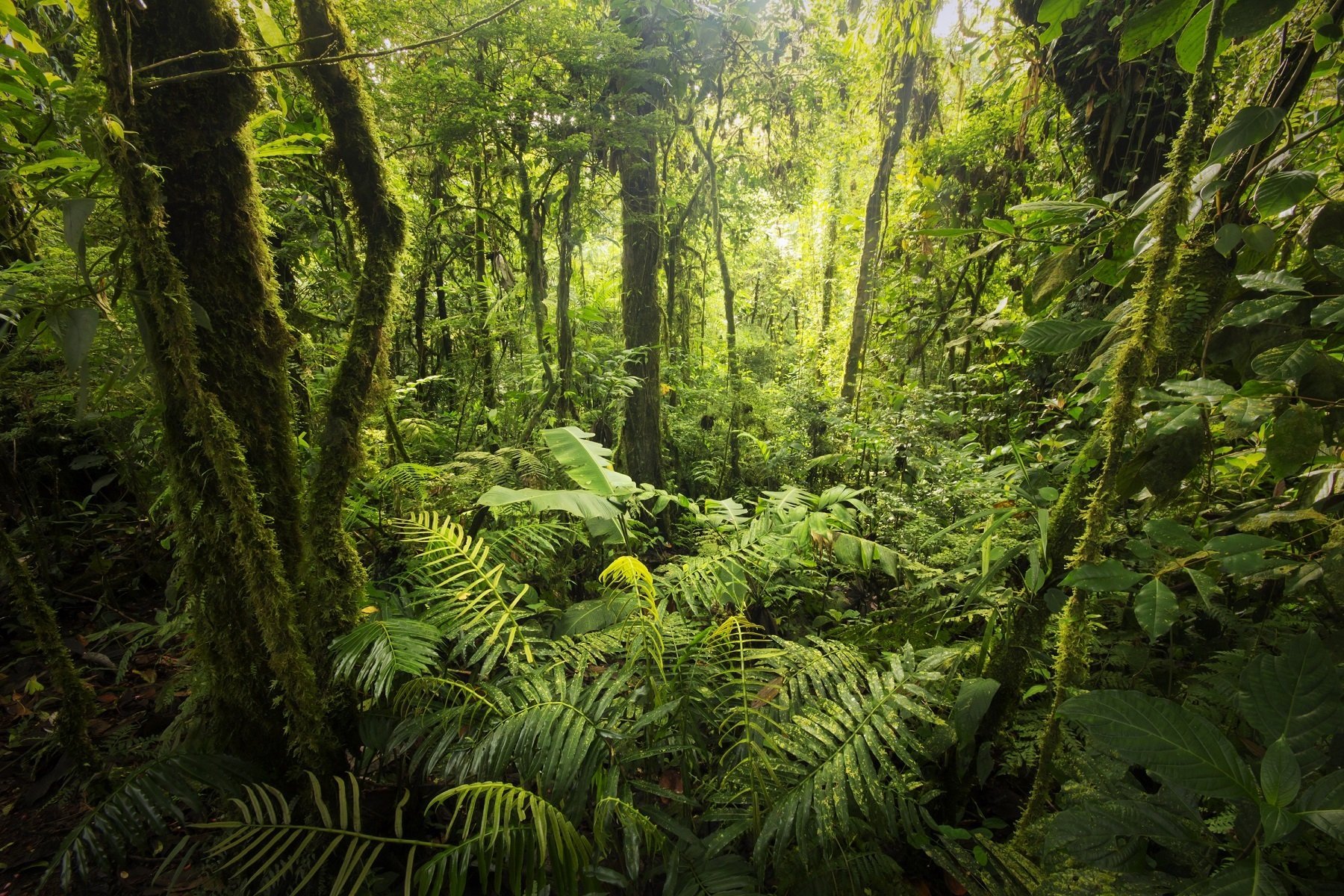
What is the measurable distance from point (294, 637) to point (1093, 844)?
79.8 inches

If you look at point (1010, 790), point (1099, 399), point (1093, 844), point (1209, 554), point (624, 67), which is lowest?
point (1010, 790)

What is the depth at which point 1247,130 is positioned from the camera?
919 mm

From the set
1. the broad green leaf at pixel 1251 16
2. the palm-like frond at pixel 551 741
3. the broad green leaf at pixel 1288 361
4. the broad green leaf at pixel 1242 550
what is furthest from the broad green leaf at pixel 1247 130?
the palm-like frond at pixel 551 741

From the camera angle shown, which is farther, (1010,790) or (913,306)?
(913,306)

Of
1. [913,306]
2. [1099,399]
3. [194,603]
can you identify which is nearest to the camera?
[1099,399]

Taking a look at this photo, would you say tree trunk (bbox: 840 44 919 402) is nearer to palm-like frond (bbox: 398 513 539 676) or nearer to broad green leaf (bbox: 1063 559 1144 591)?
palm-like frond (bbox: 398 513 539 676)

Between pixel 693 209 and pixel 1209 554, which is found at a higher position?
pixel 693 209

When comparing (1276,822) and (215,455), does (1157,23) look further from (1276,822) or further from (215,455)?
(215,455)

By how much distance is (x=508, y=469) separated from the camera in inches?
124

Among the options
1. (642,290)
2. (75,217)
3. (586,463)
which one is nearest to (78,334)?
(75,217)

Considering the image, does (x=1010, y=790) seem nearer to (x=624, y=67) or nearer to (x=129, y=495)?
(x=624, y=67)

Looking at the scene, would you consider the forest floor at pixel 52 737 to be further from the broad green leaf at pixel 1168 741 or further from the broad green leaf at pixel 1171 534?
the broad green leaf at pixel 1171 534

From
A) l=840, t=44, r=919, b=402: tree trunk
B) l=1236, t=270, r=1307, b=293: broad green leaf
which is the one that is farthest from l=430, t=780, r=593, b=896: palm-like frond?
l=840, t=44, r=919, b=402: tree trunk

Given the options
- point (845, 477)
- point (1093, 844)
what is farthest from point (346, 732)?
point (845, 477)
